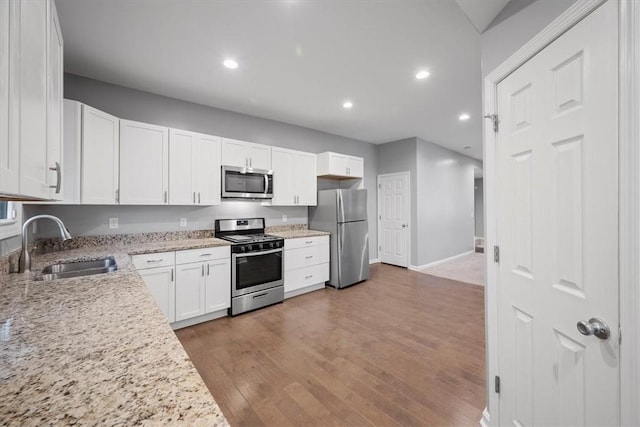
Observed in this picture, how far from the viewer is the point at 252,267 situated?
3.29 meters

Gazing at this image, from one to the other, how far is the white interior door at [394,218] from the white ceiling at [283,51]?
2082 millimetres

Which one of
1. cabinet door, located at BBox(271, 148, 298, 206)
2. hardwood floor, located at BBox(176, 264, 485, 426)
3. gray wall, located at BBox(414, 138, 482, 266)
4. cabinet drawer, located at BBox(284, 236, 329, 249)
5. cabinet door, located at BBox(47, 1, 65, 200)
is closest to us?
cabinet door, located at BBox(47, 1, 65, 200)

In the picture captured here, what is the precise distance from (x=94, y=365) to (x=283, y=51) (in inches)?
102

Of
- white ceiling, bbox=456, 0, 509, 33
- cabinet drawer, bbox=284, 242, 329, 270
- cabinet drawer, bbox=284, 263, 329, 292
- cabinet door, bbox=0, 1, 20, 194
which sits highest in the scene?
white ceiling, bbox=456, 0, 509, 33

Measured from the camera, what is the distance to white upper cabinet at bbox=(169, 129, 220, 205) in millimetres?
3055

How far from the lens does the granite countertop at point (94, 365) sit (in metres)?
0.53

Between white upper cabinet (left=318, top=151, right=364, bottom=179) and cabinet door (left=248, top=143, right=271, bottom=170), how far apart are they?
1051mm

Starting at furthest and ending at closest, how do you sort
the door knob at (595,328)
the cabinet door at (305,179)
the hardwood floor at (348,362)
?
the cabinet door at (305,179), the hardwood floor at (348,362), the door knob at (595,328)

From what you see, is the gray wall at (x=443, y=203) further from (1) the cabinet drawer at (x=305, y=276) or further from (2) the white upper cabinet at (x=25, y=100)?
(2) the white upper cabinet at (x=25, y=100)

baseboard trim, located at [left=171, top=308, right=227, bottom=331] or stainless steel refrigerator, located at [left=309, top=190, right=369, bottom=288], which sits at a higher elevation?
stainless steel refrigerator, located at [left=309, top=190, right=369, bottom=288]

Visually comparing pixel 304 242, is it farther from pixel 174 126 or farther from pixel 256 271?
pixel 174 126

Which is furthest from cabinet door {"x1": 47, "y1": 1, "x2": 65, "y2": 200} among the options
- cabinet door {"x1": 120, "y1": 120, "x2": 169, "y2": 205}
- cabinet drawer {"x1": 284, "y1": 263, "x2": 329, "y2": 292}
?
cabinet drawer {"x1": 284, "y1": 263, "x2": 329, "y2": 292}

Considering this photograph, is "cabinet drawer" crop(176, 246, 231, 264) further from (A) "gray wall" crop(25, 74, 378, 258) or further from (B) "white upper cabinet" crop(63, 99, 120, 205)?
(B) "white upper cabinet" crop(63, 99, 120, 205)

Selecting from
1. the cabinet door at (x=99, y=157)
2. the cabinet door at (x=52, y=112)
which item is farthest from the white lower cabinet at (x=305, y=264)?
the cabinet door at (x=52, y=112)
